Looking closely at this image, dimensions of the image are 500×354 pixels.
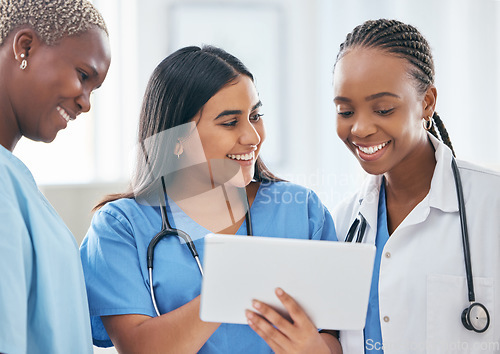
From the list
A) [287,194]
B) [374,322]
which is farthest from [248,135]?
[374,322]

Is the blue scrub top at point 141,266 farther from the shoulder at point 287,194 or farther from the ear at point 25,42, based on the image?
the ear at point 25,42

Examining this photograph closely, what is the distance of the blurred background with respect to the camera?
2.18 metres

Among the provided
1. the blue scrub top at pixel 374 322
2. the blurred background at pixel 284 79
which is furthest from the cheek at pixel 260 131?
the blurred background at pixel 284 79

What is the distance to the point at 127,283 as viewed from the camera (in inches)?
42.3

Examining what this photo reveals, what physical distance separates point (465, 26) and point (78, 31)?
1.82m

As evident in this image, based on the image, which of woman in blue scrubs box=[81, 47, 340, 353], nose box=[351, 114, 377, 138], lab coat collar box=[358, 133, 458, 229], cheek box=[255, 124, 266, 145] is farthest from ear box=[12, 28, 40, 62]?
lab coat collar box=[358, 133, 458, 229]

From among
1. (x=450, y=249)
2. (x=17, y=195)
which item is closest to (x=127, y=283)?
(x=17, y=195)

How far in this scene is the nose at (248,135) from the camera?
1.20m

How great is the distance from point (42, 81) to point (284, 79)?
2283 millimetres

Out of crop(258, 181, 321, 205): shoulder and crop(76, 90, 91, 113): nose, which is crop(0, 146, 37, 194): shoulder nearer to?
crop(76, 90, 91, 113): nose

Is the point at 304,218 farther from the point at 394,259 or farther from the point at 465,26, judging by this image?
the point at 465,26

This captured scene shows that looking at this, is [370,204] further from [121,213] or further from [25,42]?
[25,42]

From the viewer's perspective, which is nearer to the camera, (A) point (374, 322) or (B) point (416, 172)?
(A) point (374, 322)

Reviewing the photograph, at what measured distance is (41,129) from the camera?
0.89m
